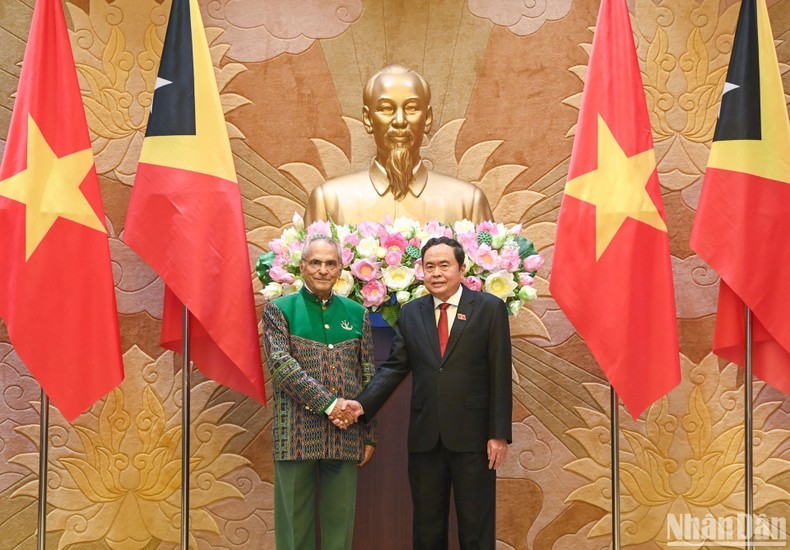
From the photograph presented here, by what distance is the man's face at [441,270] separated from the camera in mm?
3539

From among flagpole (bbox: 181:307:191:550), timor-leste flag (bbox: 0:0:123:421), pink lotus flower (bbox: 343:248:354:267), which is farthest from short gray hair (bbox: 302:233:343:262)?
timor-leste flag (bbox: 0:0:123:421)

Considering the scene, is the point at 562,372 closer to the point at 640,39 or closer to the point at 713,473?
the point at 713,473

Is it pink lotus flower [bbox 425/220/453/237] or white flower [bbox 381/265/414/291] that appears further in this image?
pink lotus flower [bbox 425/220/453/237]

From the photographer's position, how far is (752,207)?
12.7 ft

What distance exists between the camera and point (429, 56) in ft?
16.4


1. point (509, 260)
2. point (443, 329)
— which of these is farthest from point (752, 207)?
point (443, 329)

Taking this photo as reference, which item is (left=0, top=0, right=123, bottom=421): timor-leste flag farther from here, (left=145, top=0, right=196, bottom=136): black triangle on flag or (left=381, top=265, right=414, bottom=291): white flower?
(left=381, top=265, right=414, bottom=291): white flower

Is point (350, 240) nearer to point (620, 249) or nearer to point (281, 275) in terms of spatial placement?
point (281, 275)

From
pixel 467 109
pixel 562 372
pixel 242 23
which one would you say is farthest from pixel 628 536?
pixel 242 23

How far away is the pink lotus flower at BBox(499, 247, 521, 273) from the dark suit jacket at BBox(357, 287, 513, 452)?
0.83ft

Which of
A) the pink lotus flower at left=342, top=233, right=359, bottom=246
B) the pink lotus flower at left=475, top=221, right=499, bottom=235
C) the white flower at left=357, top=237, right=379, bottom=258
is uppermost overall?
the pink lotus flower at left=475, top=221, right=499, bottom=235

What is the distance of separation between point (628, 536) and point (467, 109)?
2.38m

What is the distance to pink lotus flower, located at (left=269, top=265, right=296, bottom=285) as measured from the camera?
3.82 metres

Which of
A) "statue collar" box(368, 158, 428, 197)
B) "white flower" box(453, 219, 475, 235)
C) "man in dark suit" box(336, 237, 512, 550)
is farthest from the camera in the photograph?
"statue collar" box(368, 158, 428, 197)
